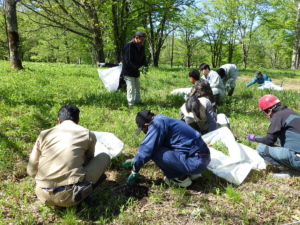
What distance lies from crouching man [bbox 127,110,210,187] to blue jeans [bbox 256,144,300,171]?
1069 millimetres

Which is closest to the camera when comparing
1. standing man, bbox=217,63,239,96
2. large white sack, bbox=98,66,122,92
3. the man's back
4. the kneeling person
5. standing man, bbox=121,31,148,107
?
the man's back

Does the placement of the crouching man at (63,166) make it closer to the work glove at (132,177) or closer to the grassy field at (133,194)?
the grassy field at (133,194)

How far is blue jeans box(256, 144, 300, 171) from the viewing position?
2867 millimetres

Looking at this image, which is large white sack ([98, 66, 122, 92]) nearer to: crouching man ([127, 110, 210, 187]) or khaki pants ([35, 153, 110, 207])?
crouching man ([127, 110, 210, 187])

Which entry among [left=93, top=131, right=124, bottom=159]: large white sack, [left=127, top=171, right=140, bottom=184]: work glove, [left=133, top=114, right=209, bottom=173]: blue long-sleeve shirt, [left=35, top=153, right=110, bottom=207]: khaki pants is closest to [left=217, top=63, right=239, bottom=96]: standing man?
[left=93, top=131, right=124, bottom=159]: large white sack

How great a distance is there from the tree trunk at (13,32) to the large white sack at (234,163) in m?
8.26

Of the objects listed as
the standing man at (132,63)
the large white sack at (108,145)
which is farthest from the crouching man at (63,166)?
the standing man at (132,63)

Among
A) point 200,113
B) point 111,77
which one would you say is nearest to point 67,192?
point 200,113

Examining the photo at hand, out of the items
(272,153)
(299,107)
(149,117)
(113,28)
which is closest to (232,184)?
(272,153)

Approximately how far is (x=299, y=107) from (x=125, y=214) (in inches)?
248

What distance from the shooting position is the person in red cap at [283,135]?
2869 mm

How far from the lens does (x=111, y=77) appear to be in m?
7.00

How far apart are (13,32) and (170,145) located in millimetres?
8188

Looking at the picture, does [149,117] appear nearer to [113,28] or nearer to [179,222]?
[179,222]
